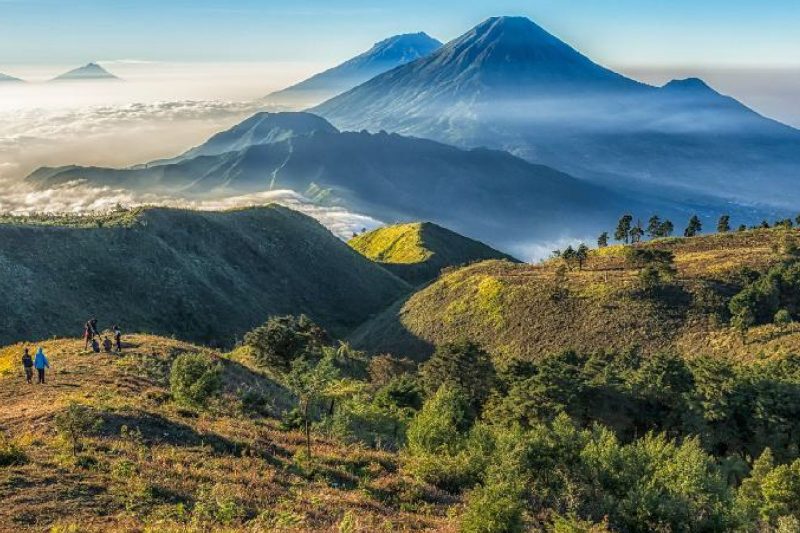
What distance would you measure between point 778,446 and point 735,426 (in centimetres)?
312

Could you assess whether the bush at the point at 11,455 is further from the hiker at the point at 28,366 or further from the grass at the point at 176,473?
the hiker at the point at 28,366

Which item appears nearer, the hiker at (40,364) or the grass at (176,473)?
the grass at (176,473)

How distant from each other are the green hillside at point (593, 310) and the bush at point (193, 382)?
168 feet

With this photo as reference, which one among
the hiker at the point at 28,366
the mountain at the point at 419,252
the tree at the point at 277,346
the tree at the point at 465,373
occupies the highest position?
the hiker at the point at 28,366

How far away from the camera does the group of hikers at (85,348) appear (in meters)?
30.1

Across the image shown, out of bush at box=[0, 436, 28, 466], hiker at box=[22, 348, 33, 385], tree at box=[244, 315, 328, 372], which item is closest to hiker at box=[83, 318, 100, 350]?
hiker at box=[22, 348, 33, 385]

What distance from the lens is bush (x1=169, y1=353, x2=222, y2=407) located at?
29266 millimetres

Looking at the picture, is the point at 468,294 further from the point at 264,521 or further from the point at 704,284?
the point at 264,521

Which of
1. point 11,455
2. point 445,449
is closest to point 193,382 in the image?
point 11,455

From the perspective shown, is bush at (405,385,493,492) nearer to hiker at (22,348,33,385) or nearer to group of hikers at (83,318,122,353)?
hiker at (22,348,33,385)

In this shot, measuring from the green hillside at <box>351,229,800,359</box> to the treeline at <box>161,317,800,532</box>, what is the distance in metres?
8.05

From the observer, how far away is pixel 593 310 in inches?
3228

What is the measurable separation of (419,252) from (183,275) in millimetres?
84332

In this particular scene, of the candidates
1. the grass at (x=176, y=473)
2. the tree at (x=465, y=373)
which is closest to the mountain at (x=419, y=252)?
the tree at (x=465, y=373)
